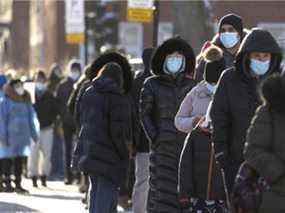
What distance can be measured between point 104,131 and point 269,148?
3.85 meters

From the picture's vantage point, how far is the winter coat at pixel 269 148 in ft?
26.2

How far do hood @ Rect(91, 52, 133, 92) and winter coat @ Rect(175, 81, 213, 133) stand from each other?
2.00 metres

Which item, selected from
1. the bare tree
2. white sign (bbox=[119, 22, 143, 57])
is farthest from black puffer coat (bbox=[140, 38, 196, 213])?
white sign (bbox=[119, 22, 143, 57])

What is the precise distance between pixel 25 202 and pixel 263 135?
9144mm

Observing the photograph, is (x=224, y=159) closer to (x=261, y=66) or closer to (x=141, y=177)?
(x=261, y=66)

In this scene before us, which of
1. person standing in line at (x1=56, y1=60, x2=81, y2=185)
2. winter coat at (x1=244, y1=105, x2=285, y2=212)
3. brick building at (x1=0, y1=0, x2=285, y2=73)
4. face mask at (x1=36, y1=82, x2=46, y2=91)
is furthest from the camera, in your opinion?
brick building at (x1=0, y1=0, x2=285, y2=73)

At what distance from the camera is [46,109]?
2070 centimetres

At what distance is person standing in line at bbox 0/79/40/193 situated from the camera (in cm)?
1873

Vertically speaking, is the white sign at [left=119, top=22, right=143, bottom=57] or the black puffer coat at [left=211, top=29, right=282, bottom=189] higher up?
the black puffer coat at [left=211, top=29, right=282, bottom=189]

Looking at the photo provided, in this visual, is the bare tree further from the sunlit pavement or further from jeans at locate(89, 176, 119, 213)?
jeans at locate(89, 176, 119, 213)

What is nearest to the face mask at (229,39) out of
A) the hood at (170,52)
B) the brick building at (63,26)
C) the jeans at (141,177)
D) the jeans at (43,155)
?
the hood at (170,52)

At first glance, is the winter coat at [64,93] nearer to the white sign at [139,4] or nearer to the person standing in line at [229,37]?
the white sign at [139,4]

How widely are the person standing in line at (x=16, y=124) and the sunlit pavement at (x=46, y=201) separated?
0.52 m

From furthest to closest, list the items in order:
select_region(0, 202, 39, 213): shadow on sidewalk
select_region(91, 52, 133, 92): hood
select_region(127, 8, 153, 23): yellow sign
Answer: select_region(127, 8, 153, 23): yellow sign
select_region(0, 202, 39, 213): shadow on sidewalk
select_region(91, 52, 133, 92): hood
